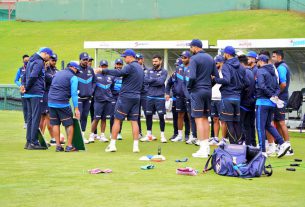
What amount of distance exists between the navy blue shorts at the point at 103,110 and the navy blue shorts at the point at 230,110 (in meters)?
4.20

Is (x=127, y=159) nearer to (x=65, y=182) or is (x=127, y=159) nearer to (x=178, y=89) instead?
(x=65, y=182)

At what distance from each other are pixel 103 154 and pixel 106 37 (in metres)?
37.1

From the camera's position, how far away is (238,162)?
1139 centimetres

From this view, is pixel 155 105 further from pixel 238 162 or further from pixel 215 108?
pixel 238 162

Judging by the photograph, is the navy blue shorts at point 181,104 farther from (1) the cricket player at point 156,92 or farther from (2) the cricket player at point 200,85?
(2) the cricket player at point 200,85

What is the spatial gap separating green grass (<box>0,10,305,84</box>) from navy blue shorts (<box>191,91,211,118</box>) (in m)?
28.4

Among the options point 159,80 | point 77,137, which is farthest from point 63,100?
point 159,80

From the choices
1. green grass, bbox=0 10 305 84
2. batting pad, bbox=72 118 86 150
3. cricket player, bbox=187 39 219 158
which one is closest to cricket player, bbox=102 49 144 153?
batting pad, bbox=72 118 86 150

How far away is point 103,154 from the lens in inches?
567

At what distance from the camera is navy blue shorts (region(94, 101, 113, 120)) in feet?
58.2

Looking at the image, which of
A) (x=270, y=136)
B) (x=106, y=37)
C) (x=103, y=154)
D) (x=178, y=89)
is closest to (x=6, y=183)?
(x=103, y=154)

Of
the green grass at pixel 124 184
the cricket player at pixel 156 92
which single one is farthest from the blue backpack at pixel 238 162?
the cricket player at pixel 156 92

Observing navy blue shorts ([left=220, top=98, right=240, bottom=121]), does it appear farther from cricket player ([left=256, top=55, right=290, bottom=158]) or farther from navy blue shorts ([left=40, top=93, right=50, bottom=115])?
navy blue shorts ([left=40, top=93, right=50, bottom=115])

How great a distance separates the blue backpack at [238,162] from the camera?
11117mm
